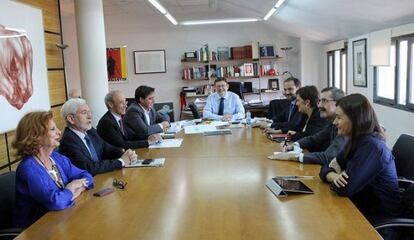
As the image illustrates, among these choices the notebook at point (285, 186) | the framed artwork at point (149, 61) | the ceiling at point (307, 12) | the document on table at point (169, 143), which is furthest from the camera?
the framed artwork at point (149, 61)

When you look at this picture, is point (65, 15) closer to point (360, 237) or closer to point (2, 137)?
point (2, 137)

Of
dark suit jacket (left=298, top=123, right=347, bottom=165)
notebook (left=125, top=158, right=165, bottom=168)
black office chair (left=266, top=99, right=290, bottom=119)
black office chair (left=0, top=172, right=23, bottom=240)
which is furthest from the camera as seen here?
black office chair (left=266, top=99, right=290, bottom=119)

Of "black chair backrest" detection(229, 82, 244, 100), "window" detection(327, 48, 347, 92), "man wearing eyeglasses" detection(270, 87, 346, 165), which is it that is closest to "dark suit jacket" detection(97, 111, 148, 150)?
"man wearing eyeglasses" detection(270, 87, 346, 165)

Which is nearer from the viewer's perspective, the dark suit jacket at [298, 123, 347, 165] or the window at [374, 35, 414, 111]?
the dark suit jacket at [298, 123, 347, 165]

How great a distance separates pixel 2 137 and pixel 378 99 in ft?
18.0

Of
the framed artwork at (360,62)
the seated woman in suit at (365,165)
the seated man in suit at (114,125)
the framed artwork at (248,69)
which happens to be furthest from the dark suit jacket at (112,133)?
the framed artwork at (248,69)

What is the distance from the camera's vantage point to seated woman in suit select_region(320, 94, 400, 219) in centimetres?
217

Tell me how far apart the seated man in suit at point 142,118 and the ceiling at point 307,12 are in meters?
2.40

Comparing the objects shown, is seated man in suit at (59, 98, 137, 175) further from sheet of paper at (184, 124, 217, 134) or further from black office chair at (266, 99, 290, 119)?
black office chair at (266, 99, 290, 119)

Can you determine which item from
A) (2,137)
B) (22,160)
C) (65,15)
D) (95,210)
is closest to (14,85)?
(2,137)

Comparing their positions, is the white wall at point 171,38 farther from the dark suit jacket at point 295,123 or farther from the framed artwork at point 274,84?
the dark suit jacket at point 295,123

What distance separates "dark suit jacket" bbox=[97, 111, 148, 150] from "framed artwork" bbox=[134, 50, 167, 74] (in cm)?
644

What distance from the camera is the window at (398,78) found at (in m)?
5.38

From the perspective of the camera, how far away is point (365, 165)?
2170mm
